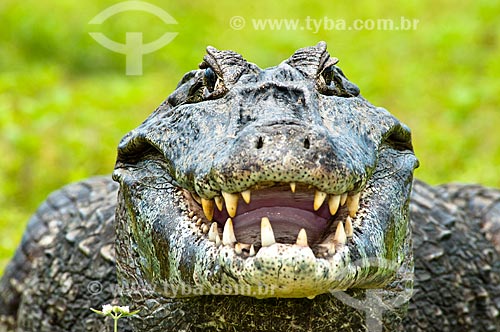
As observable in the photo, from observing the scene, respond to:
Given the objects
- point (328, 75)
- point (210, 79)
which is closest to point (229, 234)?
point (210, 79)

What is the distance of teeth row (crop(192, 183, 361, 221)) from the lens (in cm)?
381

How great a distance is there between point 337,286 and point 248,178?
20.2 inches

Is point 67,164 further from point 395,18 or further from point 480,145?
point 395,18

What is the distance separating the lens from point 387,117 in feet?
15.2

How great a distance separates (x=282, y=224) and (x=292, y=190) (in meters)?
0.26

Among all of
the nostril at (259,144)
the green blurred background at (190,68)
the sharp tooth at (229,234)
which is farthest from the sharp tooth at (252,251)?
the green blurred background at (190,68)

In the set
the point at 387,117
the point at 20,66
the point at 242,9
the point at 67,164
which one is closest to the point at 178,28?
the point at 242,9

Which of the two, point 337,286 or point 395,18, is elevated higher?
point 395,18

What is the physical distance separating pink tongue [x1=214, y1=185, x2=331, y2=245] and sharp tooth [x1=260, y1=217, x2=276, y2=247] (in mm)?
284

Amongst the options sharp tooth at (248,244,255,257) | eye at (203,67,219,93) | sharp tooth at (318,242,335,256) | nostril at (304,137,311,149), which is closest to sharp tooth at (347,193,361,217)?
sharp tooth at (318,242,335,256)

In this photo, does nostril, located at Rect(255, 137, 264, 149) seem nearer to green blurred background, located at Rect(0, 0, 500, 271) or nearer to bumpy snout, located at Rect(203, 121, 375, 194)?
bumpy snout, located at Rect(203, 121, 375, 194)

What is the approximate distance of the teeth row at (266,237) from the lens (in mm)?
3668

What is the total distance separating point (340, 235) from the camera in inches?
153

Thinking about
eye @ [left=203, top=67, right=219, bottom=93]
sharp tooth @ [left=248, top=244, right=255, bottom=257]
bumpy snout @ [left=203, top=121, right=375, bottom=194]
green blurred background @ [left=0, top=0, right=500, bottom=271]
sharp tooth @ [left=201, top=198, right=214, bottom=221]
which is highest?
green blurred background @ [left=0, top=0, right=500, bottom=271]
